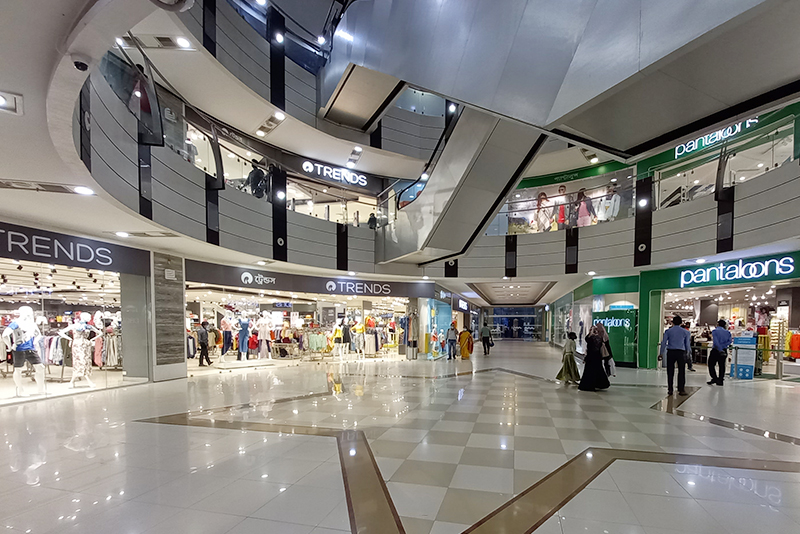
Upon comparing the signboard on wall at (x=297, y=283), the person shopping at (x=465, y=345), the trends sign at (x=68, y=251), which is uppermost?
the trends sign at (x=68, y=251)

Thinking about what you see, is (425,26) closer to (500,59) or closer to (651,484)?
(500,59)

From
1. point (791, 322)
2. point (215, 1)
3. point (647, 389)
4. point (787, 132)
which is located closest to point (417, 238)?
point (647, 389)

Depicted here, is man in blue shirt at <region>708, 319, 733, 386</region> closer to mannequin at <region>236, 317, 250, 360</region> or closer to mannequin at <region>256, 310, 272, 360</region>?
mannequin at <region>256, 310, 272, 360</region>

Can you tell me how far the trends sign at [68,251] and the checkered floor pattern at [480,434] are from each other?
4.95 meters

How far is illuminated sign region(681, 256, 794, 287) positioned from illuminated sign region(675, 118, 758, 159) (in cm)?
360

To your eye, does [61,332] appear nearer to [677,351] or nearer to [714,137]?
[677,351]

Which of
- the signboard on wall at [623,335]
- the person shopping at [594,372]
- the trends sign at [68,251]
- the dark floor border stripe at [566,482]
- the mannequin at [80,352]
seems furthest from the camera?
the signboard on wall at [623,335]

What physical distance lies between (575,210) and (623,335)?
15.2 ft

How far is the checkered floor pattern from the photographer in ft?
10.4

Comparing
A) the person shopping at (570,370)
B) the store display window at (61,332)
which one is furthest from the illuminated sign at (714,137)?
the store display window at (61,332)

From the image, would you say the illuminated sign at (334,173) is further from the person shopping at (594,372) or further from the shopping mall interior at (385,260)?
the person shopping at (594,372)

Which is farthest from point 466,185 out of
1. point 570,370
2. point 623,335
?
point 623,335

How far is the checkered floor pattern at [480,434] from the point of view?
318 cm

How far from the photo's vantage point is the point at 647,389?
8344 mm
